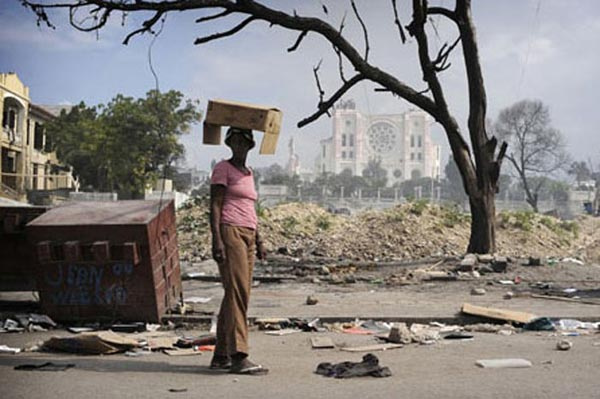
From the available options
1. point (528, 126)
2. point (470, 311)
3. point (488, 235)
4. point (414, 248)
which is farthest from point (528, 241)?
point (528, 126)

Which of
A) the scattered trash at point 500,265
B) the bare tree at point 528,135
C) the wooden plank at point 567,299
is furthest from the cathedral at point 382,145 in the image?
the wooden plank at point 567,299

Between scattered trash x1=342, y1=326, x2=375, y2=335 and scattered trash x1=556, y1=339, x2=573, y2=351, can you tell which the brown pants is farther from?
scattered trash x1=556, y1=339, x2=573, y2=351

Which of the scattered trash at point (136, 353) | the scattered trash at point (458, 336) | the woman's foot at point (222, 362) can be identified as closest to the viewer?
the woman's foot at point (222, 362)

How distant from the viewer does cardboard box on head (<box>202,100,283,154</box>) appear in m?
5.41

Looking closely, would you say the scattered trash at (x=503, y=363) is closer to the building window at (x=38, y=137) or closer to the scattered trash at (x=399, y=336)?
the scattered trash at (x=399, y=336)

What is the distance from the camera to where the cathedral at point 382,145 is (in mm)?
158625

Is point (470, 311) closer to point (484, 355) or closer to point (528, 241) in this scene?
point (484, 355)

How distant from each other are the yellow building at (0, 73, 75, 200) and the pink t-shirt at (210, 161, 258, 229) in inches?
675

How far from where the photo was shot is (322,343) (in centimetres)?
635

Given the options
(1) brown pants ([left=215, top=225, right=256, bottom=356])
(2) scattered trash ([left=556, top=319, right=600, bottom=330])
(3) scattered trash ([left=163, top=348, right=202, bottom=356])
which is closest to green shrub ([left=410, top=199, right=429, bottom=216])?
(2) scattered trash ([left=556, top=319, right=600, bottom=330])

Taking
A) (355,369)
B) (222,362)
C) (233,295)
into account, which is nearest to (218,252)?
(233,295)

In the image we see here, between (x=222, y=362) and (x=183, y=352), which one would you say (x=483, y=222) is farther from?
(x=222, y=362)

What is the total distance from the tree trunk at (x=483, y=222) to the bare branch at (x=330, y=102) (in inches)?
132

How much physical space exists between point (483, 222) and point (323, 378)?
34.1 ft
